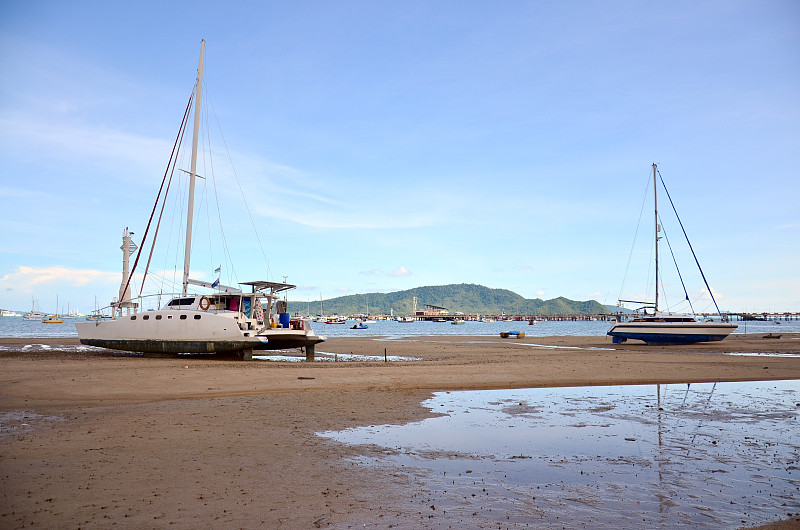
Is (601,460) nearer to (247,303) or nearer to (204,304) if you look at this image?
(247,303)

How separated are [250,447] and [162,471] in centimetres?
182

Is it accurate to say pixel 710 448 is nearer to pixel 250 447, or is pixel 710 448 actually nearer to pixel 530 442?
pixel 530 442

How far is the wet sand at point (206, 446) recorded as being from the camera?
652 centimetres

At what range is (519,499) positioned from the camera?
7121 millimetres

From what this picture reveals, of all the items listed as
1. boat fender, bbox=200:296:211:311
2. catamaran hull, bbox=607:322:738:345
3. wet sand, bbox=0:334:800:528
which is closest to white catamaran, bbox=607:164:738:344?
catamaran hull, bbox=607:322:738:345

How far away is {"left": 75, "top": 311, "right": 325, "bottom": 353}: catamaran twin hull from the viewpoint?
1139 inches

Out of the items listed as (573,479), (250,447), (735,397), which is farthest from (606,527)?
(735,397)

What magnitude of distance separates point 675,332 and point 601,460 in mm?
45569

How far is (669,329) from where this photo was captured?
4925cm

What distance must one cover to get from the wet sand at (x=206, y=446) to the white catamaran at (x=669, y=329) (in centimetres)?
2968

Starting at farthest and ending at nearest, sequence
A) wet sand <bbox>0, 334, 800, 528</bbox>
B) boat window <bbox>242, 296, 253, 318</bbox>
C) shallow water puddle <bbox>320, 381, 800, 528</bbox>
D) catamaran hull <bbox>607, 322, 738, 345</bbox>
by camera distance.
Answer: catamaran hull <bbox>607, 322, 738, 345</bbox>, boat window <bbox>242, 296, 253, 318</bbox>, shallow water puddle <bbox>320, 381, 800, 528</bbox>, wet sand <bbox>0, 334, 800, 528</bbox>

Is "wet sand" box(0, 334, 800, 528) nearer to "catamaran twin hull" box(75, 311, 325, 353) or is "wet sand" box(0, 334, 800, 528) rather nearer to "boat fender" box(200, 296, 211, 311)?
"catamaran twin hull" box(75, 311, 325, 353)

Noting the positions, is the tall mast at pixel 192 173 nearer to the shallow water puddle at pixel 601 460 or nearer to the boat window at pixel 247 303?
the boat window at pixel 247 303

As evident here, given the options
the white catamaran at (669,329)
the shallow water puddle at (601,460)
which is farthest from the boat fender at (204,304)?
the white catamaran at (669,329)
